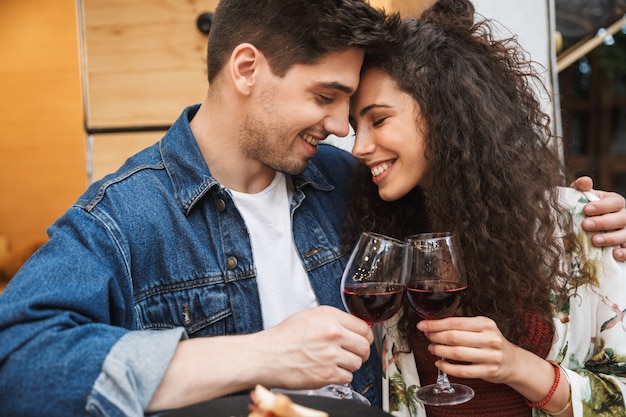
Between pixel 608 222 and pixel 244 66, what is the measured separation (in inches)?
39.6

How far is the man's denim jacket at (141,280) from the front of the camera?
108 centimetres

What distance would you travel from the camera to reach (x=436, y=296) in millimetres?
1253

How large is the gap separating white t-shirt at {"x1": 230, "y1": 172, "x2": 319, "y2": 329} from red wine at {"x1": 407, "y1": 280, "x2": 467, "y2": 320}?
1.40 feet

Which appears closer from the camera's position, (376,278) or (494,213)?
(376,278)

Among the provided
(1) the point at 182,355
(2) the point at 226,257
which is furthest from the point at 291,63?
(1) the point at 182,355

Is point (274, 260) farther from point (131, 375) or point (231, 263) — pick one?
point (131, 375)

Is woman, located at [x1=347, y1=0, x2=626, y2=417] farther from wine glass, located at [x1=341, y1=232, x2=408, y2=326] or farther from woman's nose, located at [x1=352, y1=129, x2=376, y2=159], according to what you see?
wine glass, located at [x1=341, y1=232, x2=408, y2=326]

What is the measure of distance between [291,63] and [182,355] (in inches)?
33.2

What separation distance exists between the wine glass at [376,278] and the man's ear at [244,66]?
65 cm

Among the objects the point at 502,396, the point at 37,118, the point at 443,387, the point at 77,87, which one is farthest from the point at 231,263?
the point at 37,118

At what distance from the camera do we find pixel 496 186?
1527 mm

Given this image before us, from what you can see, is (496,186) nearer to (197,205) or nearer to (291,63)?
(291,63)

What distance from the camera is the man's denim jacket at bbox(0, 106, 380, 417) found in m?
1.08

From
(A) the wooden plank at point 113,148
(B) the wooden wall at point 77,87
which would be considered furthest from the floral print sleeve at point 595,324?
(A) the wooden plank at point 113,148
